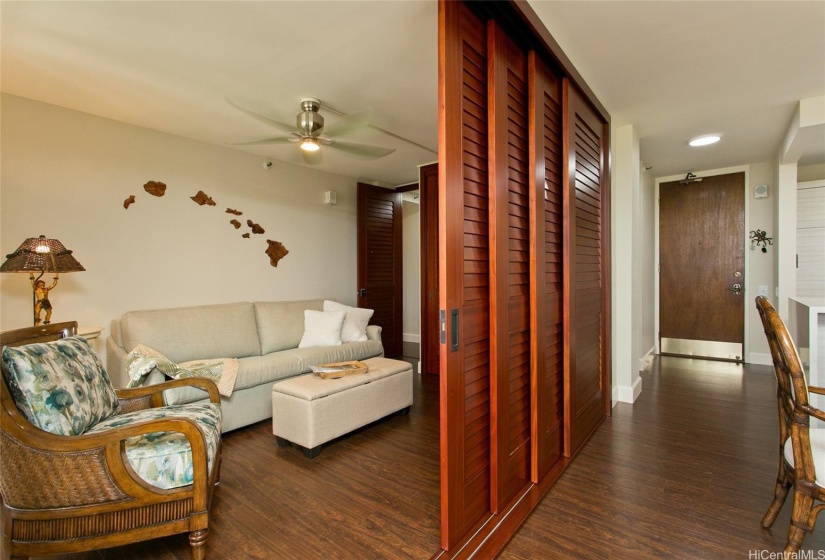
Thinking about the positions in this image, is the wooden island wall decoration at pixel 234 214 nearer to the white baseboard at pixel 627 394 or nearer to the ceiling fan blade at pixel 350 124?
the ceiling fan blade at pixel 350 124

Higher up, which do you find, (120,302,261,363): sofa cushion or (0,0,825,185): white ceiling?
(0,0,825,185): white ceiling

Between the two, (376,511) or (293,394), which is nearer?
(376,511)

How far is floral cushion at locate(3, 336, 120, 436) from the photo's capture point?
4.78 feet

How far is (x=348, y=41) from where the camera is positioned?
202cm

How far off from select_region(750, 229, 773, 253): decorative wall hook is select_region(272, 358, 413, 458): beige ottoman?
4.65m

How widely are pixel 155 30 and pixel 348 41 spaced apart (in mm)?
947

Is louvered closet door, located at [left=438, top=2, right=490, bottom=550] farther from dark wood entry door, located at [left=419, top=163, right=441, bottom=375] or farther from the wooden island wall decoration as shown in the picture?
the wooden island wall decoration

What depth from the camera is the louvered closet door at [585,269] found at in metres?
2.41

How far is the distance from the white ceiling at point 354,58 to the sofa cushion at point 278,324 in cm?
164

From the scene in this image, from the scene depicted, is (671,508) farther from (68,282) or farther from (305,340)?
(68,282)

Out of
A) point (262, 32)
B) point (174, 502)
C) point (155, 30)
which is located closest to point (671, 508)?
point (174, 502)

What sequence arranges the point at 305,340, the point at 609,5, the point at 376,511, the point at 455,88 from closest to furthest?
the point at 455,88 < the point at 609,5 < the point at 376,511 < the point at 305,340

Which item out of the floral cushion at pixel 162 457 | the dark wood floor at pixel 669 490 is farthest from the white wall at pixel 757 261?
the floral cushion at pixel 162 457

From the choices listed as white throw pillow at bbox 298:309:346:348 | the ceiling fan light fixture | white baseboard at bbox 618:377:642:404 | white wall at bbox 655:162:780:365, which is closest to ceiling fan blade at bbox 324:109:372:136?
the ceiling fan light fixture
